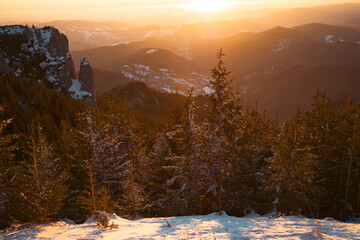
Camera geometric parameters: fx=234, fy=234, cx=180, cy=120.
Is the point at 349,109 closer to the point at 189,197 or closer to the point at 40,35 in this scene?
the point at 189,197

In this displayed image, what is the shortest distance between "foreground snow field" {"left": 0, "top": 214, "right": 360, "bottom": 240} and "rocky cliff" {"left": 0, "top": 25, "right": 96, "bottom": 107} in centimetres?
7222

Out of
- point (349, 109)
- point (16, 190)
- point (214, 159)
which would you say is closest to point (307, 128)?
point (349, 109)

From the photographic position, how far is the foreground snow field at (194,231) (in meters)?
10.8

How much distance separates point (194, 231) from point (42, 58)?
327 feet

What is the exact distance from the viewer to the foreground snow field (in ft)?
35.4

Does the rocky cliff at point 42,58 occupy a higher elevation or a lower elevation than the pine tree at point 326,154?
higher

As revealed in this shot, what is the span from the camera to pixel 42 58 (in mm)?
90438

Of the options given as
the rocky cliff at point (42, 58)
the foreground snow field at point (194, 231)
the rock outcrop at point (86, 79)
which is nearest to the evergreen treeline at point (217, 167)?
the foreground snow field at point (194, 231)

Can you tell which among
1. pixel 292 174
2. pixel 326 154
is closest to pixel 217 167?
pixel 292 174

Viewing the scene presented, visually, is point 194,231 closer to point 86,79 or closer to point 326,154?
Answer: point 326,154

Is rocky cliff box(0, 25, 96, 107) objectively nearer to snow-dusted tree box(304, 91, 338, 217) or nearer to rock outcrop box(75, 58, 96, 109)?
rock outcrop box(75, 58, 96, 109)

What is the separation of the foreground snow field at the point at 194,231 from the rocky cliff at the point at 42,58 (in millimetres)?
72222

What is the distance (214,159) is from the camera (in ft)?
64.0

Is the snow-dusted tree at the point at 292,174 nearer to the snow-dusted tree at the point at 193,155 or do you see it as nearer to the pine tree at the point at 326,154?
the pine tree at the point at 326,154
